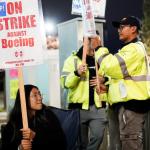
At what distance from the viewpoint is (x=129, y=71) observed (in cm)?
577

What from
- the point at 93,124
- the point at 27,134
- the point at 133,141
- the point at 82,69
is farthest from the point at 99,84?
the point at 27,134

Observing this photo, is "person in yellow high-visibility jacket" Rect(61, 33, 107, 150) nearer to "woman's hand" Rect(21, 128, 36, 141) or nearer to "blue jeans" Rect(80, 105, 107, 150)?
"blue jeans" Rect(80, 105, 107, 150)

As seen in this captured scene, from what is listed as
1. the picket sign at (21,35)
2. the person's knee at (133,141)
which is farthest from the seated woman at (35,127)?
the person's knee at (133,141)

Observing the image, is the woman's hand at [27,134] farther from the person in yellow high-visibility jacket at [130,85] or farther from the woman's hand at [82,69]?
the woman's hand at [82,69]

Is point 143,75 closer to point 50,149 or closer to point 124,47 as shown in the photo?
point 124,47

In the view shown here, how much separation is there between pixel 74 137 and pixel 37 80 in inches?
95.3

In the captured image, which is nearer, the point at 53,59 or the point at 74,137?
the point at 74,137

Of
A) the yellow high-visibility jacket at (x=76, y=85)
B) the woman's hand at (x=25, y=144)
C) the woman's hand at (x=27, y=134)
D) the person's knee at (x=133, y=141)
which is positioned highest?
the yellow high-visibility jacket at (x=76, y=85)

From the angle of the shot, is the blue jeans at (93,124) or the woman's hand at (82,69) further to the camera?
the blue jeans at (93,124)

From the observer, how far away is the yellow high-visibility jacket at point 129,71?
5.73 m

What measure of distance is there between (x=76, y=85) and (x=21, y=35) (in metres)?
2.21

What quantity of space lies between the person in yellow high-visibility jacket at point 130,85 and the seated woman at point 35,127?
0.89 metres

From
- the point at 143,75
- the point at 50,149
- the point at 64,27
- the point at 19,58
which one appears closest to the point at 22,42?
the point at 19,58

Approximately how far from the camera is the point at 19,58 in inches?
185
